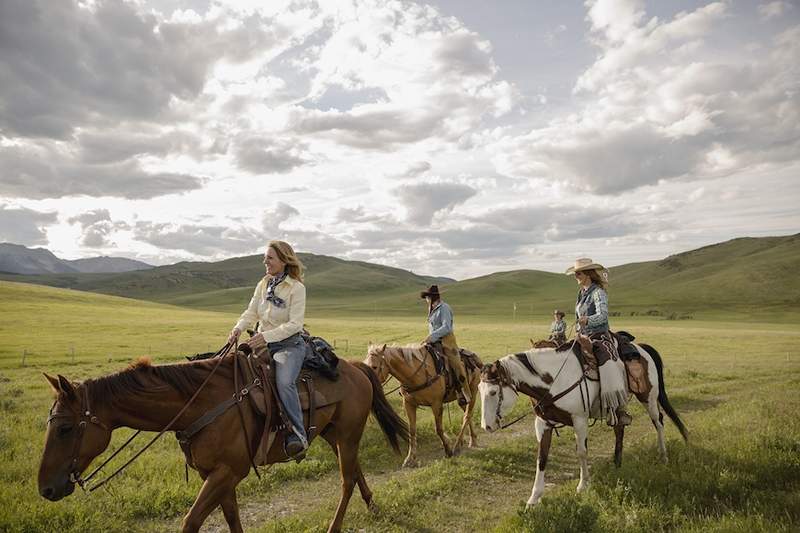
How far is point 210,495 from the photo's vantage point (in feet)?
16.5

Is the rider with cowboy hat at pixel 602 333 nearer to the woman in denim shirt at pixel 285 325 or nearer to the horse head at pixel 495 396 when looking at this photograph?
the horse head at pixel 495 396

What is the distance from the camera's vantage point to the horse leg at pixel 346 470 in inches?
258

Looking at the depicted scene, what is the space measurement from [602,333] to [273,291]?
631 cm

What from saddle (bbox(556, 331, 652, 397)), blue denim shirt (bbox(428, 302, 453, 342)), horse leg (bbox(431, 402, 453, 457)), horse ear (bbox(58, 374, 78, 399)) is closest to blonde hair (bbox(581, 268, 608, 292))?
saddle (bbox(556, 331, 652, 397))

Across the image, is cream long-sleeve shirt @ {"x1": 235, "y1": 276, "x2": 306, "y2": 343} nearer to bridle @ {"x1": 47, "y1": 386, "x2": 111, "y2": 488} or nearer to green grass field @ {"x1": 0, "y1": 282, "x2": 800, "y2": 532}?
bridle @ {"x1": 47, "y1": 386, "x2": 111, "y2": 488}

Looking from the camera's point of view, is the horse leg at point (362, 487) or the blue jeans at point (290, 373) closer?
the blue jeans at point (290, 373)

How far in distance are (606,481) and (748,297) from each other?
142m

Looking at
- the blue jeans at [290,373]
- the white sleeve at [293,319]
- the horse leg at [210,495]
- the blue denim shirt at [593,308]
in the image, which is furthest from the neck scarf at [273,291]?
the blue denim shirt at [593,308]

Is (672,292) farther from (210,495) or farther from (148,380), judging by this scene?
(148,380)

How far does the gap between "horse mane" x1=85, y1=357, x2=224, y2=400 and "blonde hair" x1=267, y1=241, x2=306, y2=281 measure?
1.53m

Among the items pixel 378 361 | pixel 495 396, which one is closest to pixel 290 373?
pixel 495 396

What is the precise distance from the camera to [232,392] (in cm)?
564

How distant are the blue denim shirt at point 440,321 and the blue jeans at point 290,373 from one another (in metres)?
5.32

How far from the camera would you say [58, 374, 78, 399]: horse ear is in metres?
4.59
